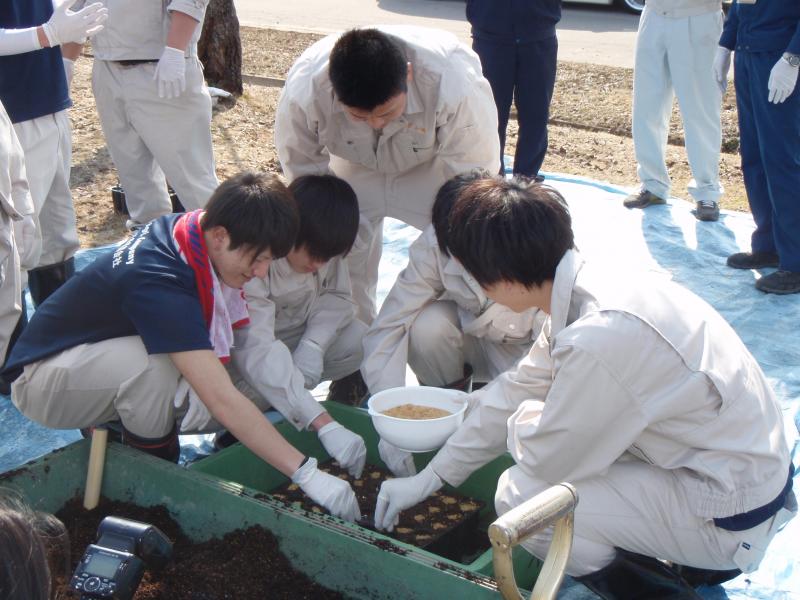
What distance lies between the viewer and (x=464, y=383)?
111 inches

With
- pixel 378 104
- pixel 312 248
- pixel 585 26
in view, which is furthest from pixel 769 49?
pixel 585 26

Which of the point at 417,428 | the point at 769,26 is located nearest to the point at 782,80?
the point at 769,26

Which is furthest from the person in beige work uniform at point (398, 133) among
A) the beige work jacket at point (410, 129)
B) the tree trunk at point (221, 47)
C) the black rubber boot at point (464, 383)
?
the tree trunk at point (221, 47)

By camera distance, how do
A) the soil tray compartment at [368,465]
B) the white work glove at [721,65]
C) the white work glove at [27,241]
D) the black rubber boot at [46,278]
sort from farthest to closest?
the white work glove at [721,65] → the black rubber boot at [46,278] → the white work glove at [27,241] → the soil tray compartment at [368,465]

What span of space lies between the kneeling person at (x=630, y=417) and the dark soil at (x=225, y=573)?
1.55ft

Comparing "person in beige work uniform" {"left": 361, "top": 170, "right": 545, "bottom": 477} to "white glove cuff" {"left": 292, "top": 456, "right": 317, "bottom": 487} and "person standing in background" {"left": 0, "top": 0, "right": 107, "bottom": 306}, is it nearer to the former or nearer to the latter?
"white glove cuff" {"left": 292, "top": 456, "right": 317, "bottom": 487}

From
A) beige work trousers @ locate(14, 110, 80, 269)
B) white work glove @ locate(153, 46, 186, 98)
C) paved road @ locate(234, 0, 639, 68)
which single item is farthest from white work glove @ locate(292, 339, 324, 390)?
paved road @ locate(234, 0, 639, 68)

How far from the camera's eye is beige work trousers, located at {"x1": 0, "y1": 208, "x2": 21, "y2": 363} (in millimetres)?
2264

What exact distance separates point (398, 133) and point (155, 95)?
48.5 inches

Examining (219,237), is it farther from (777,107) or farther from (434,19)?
(434,19)

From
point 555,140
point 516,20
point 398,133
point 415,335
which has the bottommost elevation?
point 555,140

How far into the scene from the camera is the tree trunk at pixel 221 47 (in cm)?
641

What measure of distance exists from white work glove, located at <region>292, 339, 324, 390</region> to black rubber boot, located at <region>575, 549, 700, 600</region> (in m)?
1.05

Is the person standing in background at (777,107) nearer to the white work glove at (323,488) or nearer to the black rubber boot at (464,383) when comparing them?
the black rubber boot at (464,383)
